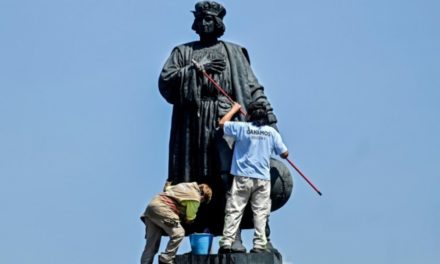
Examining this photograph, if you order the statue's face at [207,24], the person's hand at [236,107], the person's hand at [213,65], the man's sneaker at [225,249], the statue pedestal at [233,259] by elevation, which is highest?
the statue's face at [207,24]

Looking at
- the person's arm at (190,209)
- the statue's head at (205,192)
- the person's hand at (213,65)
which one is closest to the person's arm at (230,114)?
the person's hand at (213,65)

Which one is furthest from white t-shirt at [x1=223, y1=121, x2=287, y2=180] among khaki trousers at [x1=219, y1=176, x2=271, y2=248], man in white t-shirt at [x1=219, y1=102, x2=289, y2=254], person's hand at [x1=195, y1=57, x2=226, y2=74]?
person's hand at [x1=195, y1=57, x2=226, y2=74]

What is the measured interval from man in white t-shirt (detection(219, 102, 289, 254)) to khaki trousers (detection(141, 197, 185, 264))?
66cm

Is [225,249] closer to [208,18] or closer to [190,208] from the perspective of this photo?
[190,208]

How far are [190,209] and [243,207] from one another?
0.82m

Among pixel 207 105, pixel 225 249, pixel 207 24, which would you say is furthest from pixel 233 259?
pixel 207 24

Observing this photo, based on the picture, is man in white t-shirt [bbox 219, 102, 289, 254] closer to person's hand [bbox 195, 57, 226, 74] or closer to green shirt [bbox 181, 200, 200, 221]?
green shirt [bbox 181, 200, 200, 221]

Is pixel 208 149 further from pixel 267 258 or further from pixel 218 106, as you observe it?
pixel 267 258

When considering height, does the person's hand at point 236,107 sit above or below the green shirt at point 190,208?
above

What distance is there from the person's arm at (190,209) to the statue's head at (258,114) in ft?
4.54

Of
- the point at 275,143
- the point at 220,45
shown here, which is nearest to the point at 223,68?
the point at 220,45

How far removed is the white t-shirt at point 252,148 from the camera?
17.3 metres

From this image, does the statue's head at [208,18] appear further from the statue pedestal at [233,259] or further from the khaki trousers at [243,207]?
the statue pedestal at [233,259]

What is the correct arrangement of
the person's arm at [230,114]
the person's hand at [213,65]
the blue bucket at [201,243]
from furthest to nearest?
the person's hand at [213,65] < the person's arm at [230,114] < the blue bucket at [201,243]
